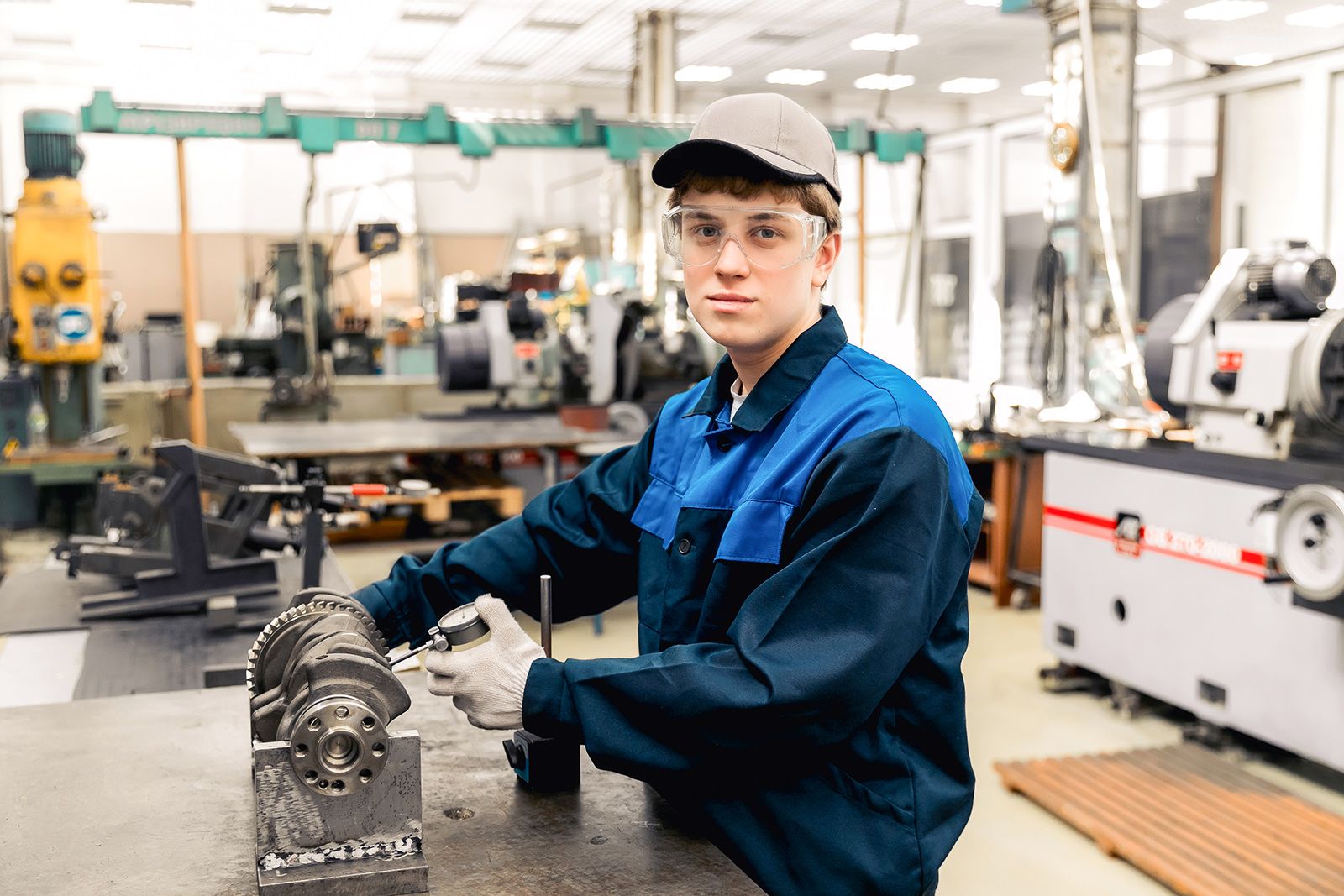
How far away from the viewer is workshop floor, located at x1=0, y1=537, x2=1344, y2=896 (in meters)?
2.76

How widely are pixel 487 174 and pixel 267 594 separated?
12124 mm

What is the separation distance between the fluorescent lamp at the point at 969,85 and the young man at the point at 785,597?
1187 cm

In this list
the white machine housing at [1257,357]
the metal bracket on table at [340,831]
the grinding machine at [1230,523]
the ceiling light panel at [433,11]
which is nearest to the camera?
the metal bracket on table at [340,831]

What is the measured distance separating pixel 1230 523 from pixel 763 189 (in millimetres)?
2550

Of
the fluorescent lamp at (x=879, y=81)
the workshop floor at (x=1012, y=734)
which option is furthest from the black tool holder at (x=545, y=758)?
the fluorescent lamp at (x=879, y=81)

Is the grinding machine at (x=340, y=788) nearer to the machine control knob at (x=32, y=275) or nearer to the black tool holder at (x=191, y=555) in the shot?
the black tool holder at (x=191, y=555)

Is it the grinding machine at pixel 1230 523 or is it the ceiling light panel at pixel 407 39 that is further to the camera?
the ceiling light panel at pixel 407 39

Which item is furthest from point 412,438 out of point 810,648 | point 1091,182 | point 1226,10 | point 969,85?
point 969,85

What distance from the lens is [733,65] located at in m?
11.7

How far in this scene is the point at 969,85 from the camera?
1260 centimetres

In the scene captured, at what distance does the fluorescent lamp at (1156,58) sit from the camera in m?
10.4

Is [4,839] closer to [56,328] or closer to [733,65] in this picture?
[56,328]

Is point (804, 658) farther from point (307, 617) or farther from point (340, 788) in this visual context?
point (307, 617)

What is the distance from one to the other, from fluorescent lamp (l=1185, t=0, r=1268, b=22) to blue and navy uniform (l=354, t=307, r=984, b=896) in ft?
29.7
